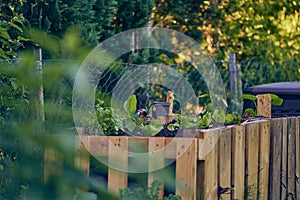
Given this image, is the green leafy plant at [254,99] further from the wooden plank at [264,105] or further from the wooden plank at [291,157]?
the wooden plank at [291,157]

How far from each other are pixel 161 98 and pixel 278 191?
385 centimetres

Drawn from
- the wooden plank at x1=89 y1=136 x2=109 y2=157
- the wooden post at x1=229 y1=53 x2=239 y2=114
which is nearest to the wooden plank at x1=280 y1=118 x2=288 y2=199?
the wooden plank at x1=89 y1=136 x2=109 y2=157

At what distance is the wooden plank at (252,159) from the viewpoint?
3811mm

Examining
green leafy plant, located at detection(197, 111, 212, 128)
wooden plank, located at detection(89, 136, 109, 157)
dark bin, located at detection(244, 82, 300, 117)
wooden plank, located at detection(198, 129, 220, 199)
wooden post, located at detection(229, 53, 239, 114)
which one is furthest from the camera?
wooden post, located at detection(229, 53, 239, 114)

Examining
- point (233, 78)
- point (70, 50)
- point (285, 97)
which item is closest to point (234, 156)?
point (285, 97)

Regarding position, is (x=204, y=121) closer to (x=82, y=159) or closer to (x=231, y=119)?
(x=231, y=119)

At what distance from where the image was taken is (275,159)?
4301 millimetres

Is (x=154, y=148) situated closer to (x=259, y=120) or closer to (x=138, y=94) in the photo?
(x=259, y=120)

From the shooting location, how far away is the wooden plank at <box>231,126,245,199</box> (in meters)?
3.59

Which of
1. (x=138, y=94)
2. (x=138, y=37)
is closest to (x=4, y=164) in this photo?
(x=138, y=94)

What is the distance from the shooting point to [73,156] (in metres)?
0.65

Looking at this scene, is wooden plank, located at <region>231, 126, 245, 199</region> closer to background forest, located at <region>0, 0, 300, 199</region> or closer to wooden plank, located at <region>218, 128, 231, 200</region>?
wooden plank, located at <region>218, 128, 231, 200</region>

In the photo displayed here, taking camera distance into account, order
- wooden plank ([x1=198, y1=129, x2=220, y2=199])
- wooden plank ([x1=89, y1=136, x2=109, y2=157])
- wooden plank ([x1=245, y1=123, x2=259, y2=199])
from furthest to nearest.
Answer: wooden plank ([x1=245, y1=123, x2=259, y2=199]), wooden plank ([x1=198, y1=129, x2=220, y2=199]), wooden plank ([x1=89, y1=136, x2=109, y2=157])

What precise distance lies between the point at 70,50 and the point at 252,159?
310 centimetres
